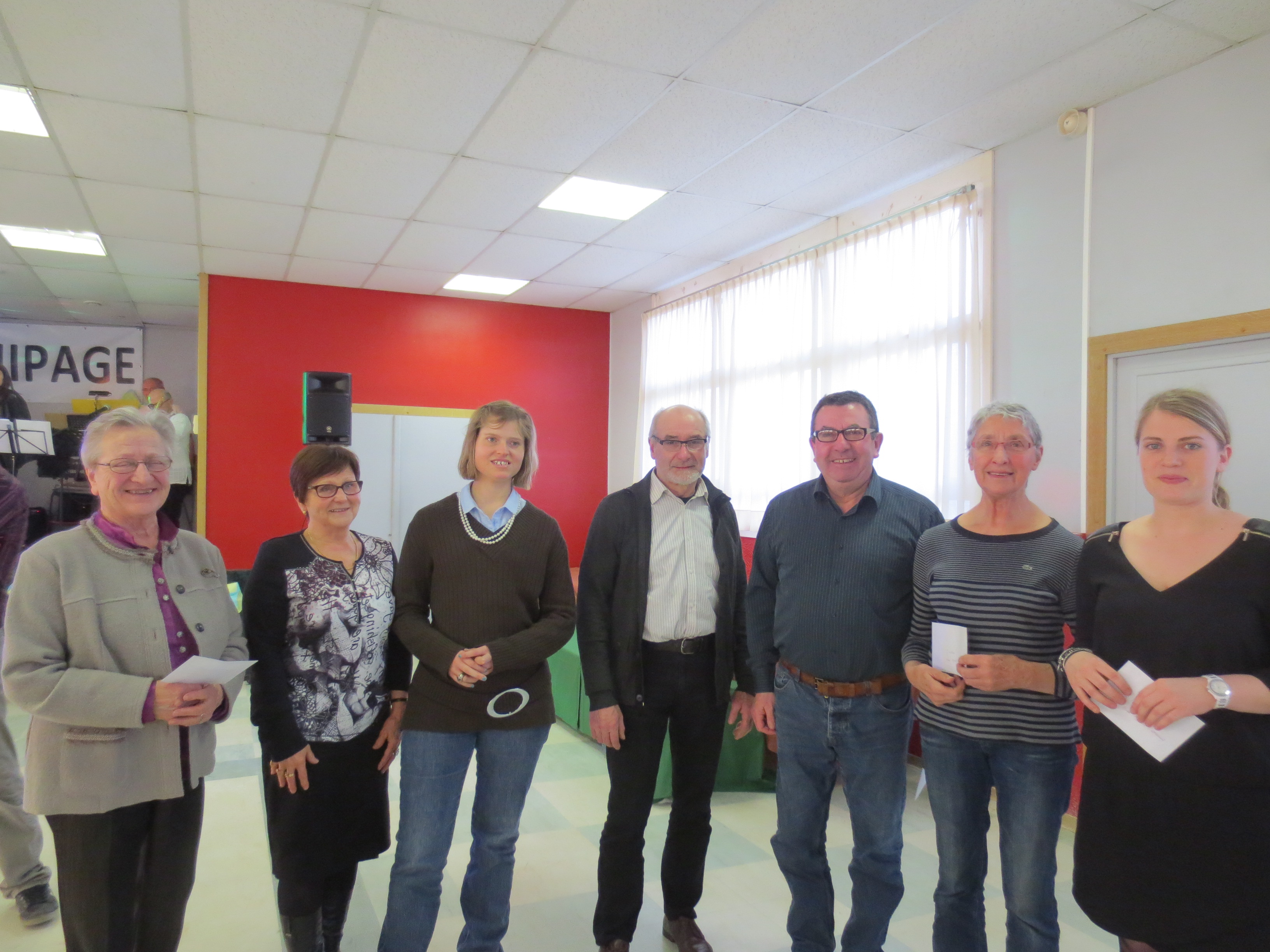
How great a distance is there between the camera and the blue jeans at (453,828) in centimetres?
192

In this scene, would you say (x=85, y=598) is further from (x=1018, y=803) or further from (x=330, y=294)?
(x=330, y=294)

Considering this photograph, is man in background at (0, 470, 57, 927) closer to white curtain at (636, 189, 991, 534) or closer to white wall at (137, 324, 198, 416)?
white curtain at (636, 189, 991, 534)

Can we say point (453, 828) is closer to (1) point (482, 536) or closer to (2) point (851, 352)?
(1) point (482, 536)

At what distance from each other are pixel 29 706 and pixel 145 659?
20cm

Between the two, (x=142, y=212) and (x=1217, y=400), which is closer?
(x=1217, y=400)

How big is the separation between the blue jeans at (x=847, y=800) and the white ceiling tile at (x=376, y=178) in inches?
129

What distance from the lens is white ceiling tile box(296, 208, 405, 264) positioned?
5102 mm

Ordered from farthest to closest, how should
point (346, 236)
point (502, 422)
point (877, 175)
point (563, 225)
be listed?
point (346, 236) < point (563, 225) < point (877, 175) < point (502, 422)

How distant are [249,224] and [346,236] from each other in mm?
595

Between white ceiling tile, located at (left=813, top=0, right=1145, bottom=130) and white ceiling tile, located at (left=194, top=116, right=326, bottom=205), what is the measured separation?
8.16 feet

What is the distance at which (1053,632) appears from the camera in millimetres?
1790

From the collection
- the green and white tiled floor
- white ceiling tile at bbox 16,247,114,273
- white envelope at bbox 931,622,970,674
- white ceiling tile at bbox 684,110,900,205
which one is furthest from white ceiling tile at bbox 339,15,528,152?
white ceiling tile at bbox 16,247,114,273

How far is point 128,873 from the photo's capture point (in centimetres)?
166

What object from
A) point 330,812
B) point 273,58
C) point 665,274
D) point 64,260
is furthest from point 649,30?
point 64,260
